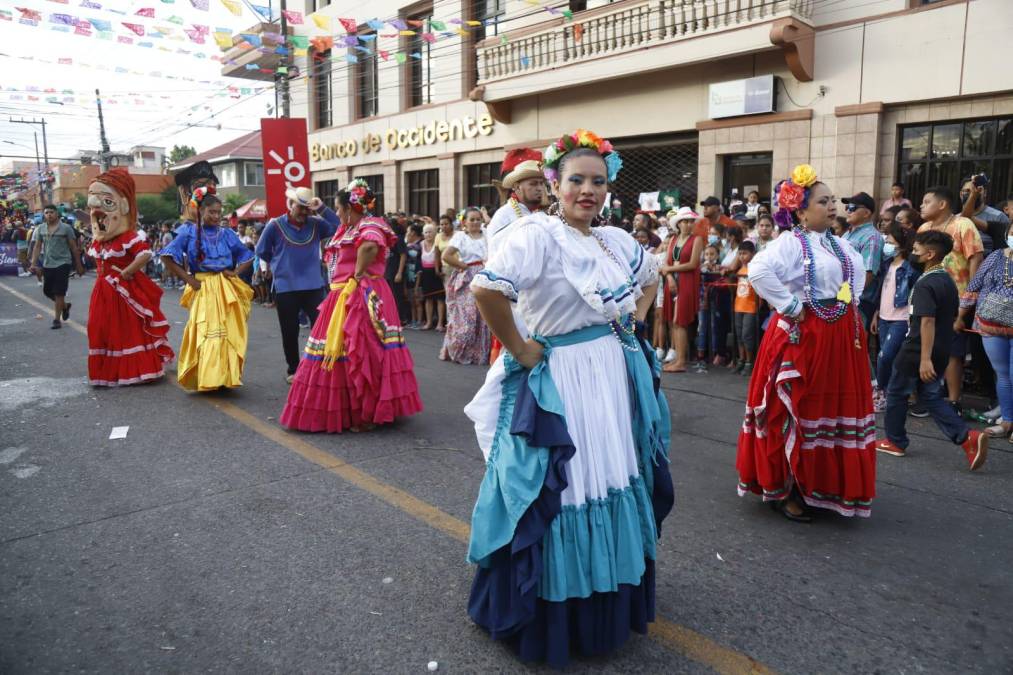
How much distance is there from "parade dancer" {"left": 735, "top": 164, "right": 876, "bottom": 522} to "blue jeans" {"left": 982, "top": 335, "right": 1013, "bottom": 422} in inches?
102

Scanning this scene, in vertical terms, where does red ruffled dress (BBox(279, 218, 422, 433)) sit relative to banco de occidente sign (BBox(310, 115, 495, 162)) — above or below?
below

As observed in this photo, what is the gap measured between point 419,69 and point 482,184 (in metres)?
4.21

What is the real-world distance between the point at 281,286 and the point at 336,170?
1797 cm

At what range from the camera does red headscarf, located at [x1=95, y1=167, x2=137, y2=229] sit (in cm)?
787

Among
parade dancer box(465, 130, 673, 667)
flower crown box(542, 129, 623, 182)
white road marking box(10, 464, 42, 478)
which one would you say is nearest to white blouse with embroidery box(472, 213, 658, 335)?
parade dancer box(465, 130, 673, 667)

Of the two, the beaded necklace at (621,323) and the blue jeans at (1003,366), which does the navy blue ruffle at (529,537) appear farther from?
the blue jeans at (1003,366)

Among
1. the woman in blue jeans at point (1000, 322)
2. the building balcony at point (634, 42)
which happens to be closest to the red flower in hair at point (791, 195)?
the woman in blue jeans at point (1000, 322)

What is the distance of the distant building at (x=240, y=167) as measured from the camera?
44.4m

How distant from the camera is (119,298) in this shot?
7.98m

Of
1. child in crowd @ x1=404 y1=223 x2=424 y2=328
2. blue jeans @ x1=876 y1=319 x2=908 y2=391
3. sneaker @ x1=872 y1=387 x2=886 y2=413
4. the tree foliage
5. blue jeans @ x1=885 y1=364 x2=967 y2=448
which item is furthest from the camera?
the tree foliage

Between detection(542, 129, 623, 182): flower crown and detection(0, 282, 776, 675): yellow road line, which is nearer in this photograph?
detection(0, 282, 776, 675): yellow road line

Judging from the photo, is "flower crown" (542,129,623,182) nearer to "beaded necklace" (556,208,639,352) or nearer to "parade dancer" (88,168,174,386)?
"beaded necklace" (556,208,639,352)

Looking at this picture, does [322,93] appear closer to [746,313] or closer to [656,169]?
[656,169]

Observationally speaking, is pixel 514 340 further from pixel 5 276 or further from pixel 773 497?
pixel 5 276
